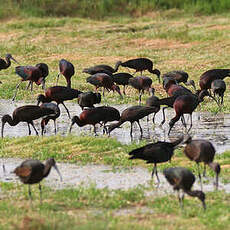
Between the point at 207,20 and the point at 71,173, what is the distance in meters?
20.0

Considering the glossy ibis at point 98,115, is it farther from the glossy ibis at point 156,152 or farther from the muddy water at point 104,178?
the glossy ibis at point 156,152

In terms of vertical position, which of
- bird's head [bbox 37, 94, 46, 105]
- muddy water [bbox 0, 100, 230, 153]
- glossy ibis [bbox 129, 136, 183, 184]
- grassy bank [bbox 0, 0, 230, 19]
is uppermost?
glossy ibis [bbox 129, 136, 183, 184]

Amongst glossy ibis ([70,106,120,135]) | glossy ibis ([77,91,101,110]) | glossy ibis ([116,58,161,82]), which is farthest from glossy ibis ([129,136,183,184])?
glossy ibis ([116,58,161,82])

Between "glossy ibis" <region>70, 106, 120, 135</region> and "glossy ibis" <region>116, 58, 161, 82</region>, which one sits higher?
"glossy ibis" <region>70, 106, 120, 135</region>

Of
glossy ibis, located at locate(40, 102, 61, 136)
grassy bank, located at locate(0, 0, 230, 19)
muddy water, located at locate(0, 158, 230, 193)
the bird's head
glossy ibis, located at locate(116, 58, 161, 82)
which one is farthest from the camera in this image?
grassy bank, located at locate(0, 0, 230, 19)

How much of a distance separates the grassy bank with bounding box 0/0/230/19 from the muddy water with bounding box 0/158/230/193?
70.5ft

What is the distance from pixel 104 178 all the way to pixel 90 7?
922 inches

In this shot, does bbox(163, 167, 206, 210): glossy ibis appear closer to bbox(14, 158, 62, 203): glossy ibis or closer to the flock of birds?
the flock of birds

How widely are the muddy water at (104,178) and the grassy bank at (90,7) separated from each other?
21477 millimetres

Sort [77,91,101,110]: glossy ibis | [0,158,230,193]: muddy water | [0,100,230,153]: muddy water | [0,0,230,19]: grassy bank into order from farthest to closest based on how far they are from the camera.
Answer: [0,0,230,19]: grassy bank, [77,91,101,110]: glossy ibis, [0,100,230,153]: muddy water, [0,158,230,193]: muddy water

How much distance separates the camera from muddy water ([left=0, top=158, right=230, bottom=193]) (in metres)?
9.87

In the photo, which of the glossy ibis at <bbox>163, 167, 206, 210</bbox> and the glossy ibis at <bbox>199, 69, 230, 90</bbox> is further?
the glossy ibis at <bbox>199, 69, 230, 90</bbox>

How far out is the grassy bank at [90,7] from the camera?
32.6m

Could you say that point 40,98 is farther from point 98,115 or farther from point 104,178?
point 104,178
